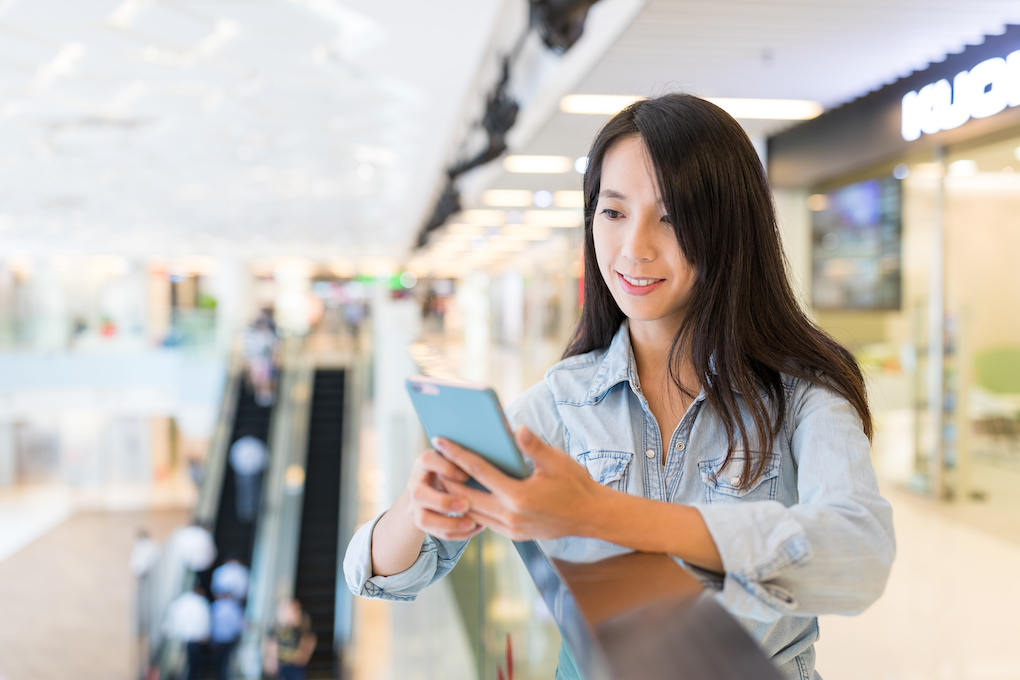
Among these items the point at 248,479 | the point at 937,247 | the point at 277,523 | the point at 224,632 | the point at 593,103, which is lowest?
the point at 224,632

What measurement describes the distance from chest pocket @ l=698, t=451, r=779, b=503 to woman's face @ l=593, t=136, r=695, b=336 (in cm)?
25

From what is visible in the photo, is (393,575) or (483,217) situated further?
(483,217)

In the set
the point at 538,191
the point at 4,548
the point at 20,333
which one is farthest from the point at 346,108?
the point at 20,333

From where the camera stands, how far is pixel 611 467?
1.13 meters

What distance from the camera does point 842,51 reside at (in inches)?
161

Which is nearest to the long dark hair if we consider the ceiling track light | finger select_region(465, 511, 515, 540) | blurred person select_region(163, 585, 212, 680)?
finger select_region(465, 511, 515, 540)

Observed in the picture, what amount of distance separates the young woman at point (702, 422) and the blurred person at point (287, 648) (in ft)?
31.3

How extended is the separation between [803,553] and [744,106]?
16.2 feet

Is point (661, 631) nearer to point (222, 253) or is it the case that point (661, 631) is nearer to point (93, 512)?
point (93, 512)

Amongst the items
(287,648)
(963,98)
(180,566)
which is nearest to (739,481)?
(963,98)

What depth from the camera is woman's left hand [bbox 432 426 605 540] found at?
0.75 metres

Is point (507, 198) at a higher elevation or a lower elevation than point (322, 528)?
higher

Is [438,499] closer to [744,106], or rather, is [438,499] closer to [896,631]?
[896,631]

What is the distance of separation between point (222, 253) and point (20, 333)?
7459 millimetres
